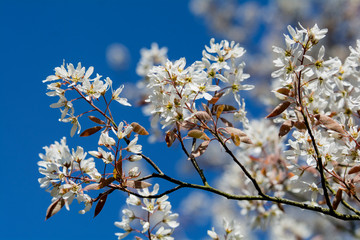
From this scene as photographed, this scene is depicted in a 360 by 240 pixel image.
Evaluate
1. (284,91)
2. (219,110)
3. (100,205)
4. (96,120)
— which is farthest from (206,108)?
(100,205)

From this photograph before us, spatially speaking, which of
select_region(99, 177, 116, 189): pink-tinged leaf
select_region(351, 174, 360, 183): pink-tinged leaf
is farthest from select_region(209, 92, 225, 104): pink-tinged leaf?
select_region(351, 174, 360, 183): pink-tinged leaf

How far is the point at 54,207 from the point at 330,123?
3.09 feet

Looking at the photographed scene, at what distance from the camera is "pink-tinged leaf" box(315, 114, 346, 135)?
1.29m

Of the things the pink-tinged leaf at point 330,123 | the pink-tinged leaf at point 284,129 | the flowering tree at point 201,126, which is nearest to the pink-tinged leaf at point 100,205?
the flowering tree at point 201,126

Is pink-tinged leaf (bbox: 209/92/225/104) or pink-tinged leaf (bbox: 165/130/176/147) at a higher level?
pink-tinged leaf (bbox: 209/92/225/104)

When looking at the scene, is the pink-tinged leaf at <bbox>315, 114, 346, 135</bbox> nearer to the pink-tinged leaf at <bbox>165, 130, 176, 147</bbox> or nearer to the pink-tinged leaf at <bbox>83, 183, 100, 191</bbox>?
the pink-tinged leaf at <bbox>165, 130, 176, 147</bbox>

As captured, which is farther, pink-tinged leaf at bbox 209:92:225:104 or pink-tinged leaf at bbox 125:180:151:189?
pink-tinged leaf at bbox 209:92:225:104

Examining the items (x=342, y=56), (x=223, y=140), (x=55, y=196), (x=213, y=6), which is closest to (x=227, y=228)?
(x=223, y=140)

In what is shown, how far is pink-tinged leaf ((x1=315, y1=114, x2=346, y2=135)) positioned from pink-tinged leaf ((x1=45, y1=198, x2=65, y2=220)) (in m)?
0.89

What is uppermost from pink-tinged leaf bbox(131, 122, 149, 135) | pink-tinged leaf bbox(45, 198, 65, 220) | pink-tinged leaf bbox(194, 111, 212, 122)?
pink-tinged leaf bbox(194, 111, 212, 122)

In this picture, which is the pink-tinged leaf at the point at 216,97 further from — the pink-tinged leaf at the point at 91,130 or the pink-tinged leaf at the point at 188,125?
the pink-tinged leaf at the point at 91,130

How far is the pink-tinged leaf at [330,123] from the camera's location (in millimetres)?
1286

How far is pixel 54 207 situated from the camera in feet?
3.99

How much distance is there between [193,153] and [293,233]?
4.08 m
